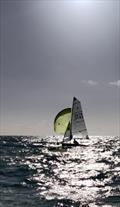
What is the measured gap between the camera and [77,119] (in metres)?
86.0

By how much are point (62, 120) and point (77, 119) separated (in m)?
3.52

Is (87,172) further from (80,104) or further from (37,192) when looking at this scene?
(80,104)

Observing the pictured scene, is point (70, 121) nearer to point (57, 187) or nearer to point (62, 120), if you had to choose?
point (62, 120)

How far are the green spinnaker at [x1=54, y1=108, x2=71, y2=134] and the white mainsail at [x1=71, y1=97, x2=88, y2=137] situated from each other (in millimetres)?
1010

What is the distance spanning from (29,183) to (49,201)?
25.9 feet

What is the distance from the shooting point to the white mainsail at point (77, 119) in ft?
279

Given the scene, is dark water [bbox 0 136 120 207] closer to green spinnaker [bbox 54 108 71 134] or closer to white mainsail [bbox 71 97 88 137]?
green spinnaker [bbox 54 108 71 134]

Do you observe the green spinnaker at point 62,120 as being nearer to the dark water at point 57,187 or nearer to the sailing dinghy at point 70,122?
the sailing dinghy at point 70,122

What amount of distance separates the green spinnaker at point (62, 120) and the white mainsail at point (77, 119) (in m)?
1.01

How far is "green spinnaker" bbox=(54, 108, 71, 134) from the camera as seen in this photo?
270ft

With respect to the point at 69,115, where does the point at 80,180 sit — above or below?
below

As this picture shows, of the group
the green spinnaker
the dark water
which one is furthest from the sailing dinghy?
the dark water

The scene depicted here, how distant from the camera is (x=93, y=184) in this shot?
117 ft

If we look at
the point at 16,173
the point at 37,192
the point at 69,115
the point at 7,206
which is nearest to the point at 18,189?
the point at 37,192
